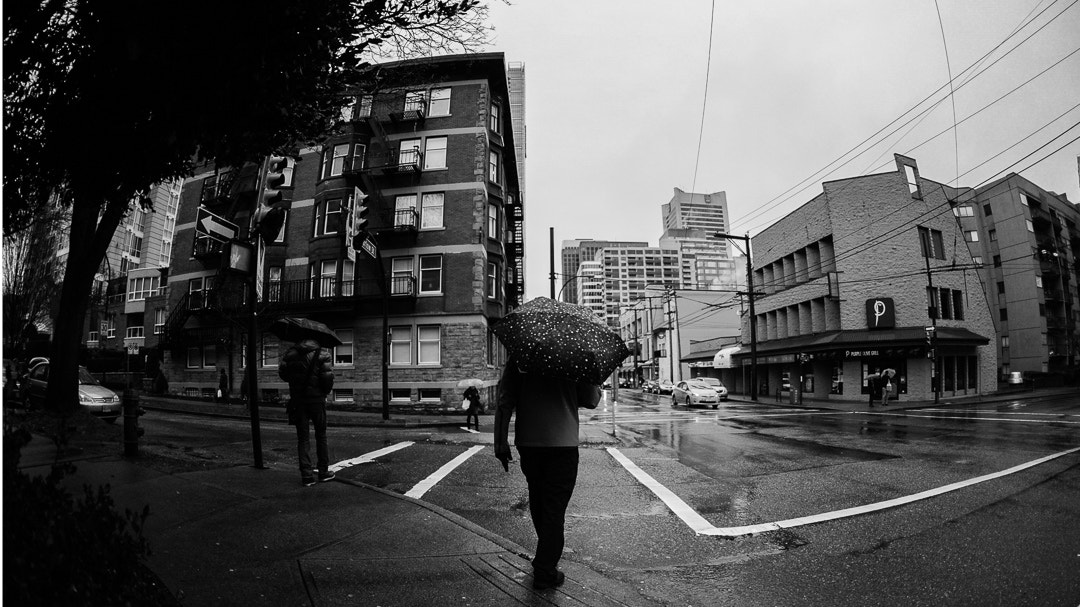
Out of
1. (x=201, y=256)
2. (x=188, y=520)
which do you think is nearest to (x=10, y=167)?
(x=188, y=520)

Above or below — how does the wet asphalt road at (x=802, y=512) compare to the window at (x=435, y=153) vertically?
below

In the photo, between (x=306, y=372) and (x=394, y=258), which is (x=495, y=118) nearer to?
(x=394, y=258)

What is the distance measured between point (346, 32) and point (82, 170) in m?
2.40

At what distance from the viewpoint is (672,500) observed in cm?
650

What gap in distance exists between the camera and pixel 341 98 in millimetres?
5957

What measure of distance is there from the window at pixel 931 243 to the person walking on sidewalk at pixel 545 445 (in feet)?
120

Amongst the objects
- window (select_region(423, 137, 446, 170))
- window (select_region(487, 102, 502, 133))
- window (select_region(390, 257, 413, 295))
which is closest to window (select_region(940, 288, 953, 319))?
window (select_region(487, 102, 502, 133))

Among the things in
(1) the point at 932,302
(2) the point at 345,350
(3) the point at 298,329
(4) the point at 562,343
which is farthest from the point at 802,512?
(1) the point at 932,302

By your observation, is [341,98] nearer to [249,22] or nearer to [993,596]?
[249,22]

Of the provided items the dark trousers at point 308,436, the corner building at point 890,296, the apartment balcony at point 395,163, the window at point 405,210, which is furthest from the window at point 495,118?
the dark trousers at point 308,436

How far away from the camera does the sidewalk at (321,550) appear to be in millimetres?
3346

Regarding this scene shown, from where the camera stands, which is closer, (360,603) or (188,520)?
(360,603)

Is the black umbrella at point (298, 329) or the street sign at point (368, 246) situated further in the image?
the street sign at point (368, 246)

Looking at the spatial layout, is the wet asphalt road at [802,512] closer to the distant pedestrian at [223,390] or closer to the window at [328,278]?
the window at [328,278]
